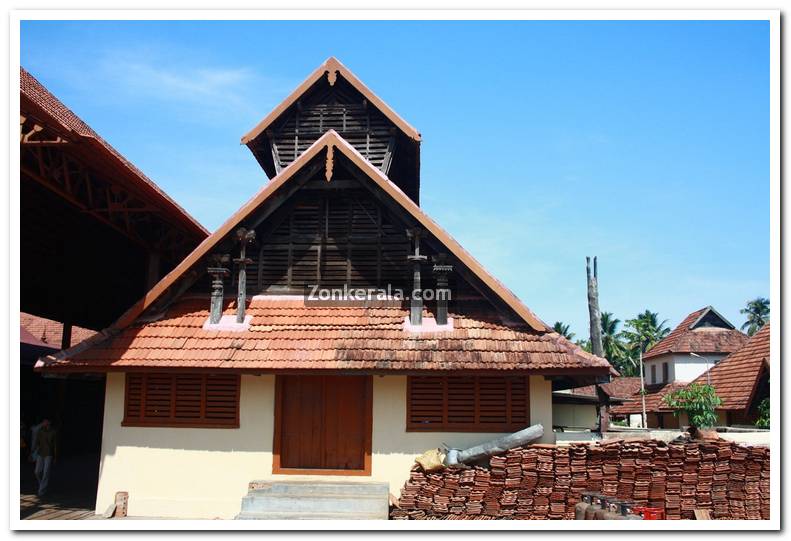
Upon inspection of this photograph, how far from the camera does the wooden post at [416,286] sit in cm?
1140

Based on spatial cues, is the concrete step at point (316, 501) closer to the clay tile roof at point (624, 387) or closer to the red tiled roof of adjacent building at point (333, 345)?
the red tiled roof of adjacent building at point (333, 345)

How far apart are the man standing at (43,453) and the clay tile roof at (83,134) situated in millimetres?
5250

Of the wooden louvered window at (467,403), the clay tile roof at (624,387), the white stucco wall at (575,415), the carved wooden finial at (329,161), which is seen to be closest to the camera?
the wooden louvered window at (467,403)

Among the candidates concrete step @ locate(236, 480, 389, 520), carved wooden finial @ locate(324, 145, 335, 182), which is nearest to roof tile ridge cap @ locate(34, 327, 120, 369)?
concrete step @ locate(236, 480, 389, 520)

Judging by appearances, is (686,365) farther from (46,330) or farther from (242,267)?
(46,330)

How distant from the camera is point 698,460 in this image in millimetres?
10242

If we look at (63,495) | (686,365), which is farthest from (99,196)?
(686,365)

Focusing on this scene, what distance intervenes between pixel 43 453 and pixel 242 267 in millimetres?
5803

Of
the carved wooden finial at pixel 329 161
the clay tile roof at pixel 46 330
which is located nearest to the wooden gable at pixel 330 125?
the carved wooden finial at pixel 329 161
